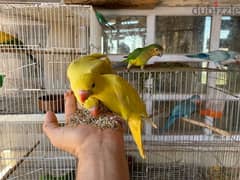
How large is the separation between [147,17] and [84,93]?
99 cm

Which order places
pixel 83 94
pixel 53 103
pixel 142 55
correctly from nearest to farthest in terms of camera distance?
pixel 83 94 < pixel 142 55 < pixel 53 103

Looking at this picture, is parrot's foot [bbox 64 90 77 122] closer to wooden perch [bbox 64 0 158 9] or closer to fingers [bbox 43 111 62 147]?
fingers [bbox 43 111 62 147]

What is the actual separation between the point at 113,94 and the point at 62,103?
706mm

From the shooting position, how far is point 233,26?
1329mm

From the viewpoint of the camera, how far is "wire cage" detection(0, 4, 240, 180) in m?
1.15

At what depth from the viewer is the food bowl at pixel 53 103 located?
111 cm

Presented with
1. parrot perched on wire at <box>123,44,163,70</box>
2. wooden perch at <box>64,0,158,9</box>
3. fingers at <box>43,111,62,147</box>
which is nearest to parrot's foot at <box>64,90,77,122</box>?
fingers at <box>43,111,62,147</box>

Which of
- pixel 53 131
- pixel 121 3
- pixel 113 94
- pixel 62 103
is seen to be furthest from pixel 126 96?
Result: pixel 121 3

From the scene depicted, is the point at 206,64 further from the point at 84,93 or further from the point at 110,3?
the point at 84,93

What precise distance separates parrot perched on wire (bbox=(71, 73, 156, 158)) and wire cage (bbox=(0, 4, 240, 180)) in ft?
1.76

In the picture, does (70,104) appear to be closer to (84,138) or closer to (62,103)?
(84,138)

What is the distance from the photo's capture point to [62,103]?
1.12 m

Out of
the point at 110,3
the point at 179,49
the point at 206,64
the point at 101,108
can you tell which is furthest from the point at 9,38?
the point at 206,64

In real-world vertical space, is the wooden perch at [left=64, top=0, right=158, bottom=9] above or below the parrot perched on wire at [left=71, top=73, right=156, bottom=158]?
above
